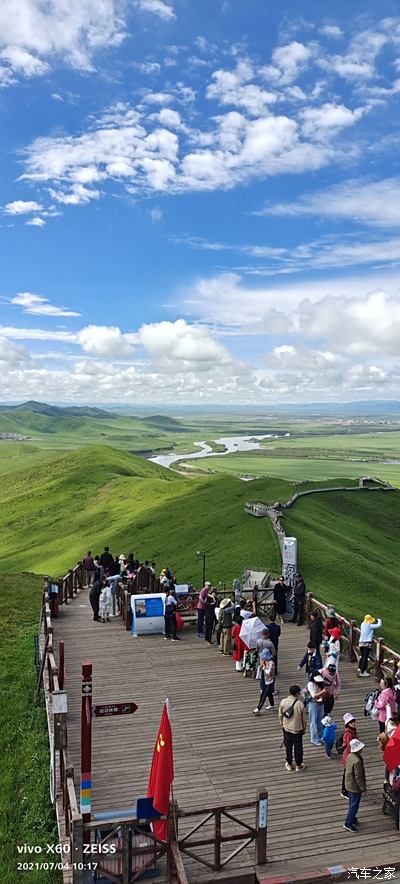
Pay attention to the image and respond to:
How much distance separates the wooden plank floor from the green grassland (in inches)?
68.2

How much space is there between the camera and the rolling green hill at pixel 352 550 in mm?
38000

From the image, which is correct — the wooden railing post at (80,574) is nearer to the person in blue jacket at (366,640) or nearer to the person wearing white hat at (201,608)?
the person wearing white hat at (201,608)

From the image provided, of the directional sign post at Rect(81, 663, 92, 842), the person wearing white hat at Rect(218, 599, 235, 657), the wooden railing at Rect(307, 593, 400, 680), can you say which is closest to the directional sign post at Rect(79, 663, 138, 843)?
the directional sign post at Rect(81, 663, 92, 842)

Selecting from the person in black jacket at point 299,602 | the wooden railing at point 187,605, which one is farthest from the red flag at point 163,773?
the person in black jacket at point 299,602

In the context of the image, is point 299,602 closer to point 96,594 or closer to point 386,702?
point 96,594

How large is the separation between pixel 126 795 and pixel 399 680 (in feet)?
24.7

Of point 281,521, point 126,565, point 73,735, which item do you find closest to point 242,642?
point 73,735

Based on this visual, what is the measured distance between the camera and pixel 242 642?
1823 cm

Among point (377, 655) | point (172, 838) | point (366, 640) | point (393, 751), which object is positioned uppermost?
point (393, 751)

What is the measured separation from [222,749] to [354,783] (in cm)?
387

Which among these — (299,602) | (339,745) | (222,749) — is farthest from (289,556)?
(222,749)

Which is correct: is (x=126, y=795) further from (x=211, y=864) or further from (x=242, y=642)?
(x=242, y=642)

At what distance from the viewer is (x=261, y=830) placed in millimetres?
10430

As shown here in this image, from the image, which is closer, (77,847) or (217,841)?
(77,847)
